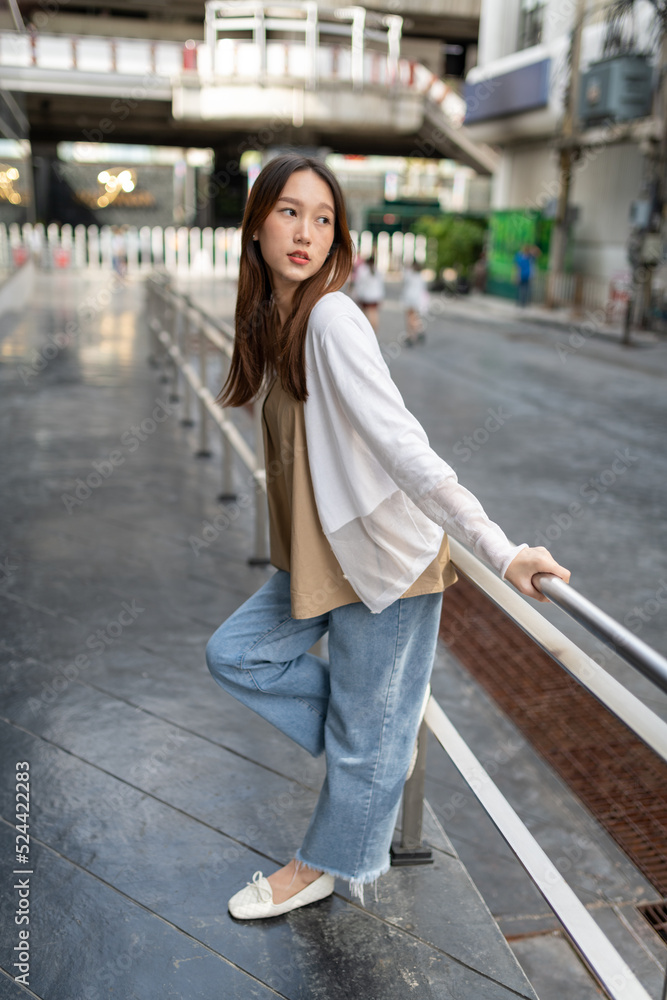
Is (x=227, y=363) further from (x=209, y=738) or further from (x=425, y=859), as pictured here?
(x=425, y=859)

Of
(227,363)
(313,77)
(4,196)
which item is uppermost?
(313,77)

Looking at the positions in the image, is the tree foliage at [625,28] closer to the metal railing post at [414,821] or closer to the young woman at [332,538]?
the young woman at [332,538]

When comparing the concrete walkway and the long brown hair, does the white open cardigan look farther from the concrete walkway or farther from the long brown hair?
the concrete walkway

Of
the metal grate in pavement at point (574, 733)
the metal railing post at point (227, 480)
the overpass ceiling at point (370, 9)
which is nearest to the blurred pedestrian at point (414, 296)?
the metal railing post at point (227, 480)

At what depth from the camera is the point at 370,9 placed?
32.8 metres

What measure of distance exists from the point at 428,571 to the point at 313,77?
24.8m

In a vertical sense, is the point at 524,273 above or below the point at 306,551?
below

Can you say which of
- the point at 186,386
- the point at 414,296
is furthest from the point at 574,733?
the point at 414,296

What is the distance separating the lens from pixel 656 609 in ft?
15.1

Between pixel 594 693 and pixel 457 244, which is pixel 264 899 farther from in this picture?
pixel 457 244

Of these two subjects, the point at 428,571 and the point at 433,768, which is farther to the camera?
the point at 433,768

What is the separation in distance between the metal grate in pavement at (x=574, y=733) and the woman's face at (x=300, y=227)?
1492mm

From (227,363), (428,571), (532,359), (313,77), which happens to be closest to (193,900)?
(428,571)

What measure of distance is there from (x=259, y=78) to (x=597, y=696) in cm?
2497
